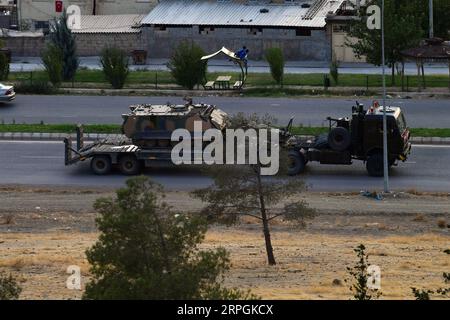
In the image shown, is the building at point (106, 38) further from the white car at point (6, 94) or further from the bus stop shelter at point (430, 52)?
the bus stop shelter at point (430, 52)

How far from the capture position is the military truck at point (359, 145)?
32.3 m

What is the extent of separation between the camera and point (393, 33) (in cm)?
4584

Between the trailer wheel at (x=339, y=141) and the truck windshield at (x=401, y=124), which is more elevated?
the truck windshield at (x=401, y=124)

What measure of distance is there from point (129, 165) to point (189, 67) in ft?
45.0

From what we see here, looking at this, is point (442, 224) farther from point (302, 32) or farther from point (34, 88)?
point (302, 32)

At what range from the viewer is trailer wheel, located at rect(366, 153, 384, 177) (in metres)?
32.5

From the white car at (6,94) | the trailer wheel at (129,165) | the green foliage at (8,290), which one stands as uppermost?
the white car at (6,94)

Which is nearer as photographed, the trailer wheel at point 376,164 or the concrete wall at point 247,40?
the trailer wheel at point 376,164

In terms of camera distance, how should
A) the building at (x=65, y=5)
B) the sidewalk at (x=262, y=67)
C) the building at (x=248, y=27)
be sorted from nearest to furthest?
the sidewalk at (x=262, y=67) < the building at (x=248, y=27) < the building at (x=65, y=5)

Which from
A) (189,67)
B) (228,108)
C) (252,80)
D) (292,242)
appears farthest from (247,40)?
(292,242)

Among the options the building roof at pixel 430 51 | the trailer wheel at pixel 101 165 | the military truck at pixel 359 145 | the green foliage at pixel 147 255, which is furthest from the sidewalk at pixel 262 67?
the green foliage at pixel 147 255

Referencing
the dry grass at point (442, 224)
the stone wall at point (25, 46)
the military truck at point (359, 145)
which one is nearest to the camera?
the dry grass at point (442, 224)

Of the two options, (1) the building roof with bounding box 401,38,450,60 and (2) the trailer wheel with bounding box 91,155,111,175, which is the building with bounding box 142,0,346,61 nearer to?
(1) the building roof with bounding box 401,38,450,60

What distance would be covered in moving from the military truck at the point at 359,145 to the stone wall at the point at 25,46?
2889 centimetres
